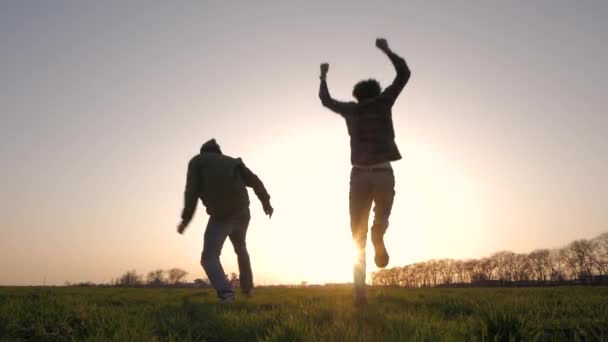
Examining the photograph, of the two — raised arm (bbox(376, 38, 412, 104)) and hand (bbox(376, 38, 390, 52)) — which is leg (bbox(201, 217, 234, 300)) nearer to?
raised arm (bbox(376, 38, 412, 104))

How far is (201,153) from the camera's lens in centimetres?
743

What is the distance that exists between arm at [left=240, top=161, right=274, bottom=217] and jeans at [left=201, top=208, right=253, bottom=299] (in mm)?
421

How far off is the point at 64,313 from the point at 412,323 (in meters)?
3.15

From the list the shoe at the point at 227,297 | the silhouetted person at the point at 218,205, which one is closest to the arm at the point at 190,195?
the silhouetted person at the point at 218,205

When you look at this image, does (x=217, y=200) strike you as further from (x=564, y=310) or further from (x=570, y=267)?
(x=570, y=267)

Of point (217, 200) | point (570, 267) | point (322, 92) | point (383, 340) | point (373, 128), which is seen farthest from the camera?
point (570, 267)

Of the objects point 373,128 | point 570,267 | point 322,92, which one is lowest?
point 570,267

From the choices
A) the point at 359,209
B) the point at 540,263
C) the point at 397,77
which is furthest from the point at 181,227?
the point at 540,263

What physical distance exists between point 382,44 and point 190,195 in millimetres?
3796

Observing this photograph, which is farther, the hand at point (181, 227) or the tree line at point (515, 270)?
the tree line at point (515, 270)

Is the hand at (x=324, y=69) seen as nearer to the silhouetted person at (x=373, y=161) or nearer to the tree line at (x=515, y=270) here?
the silhouetted person at (x=373, y=161)

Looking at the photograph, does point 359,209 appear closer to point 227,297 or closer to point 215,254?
point 227,297

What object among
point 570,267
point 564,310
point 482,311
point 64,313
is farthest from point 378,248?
point 570,267

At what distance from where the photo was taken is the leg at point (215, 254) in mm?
6613
